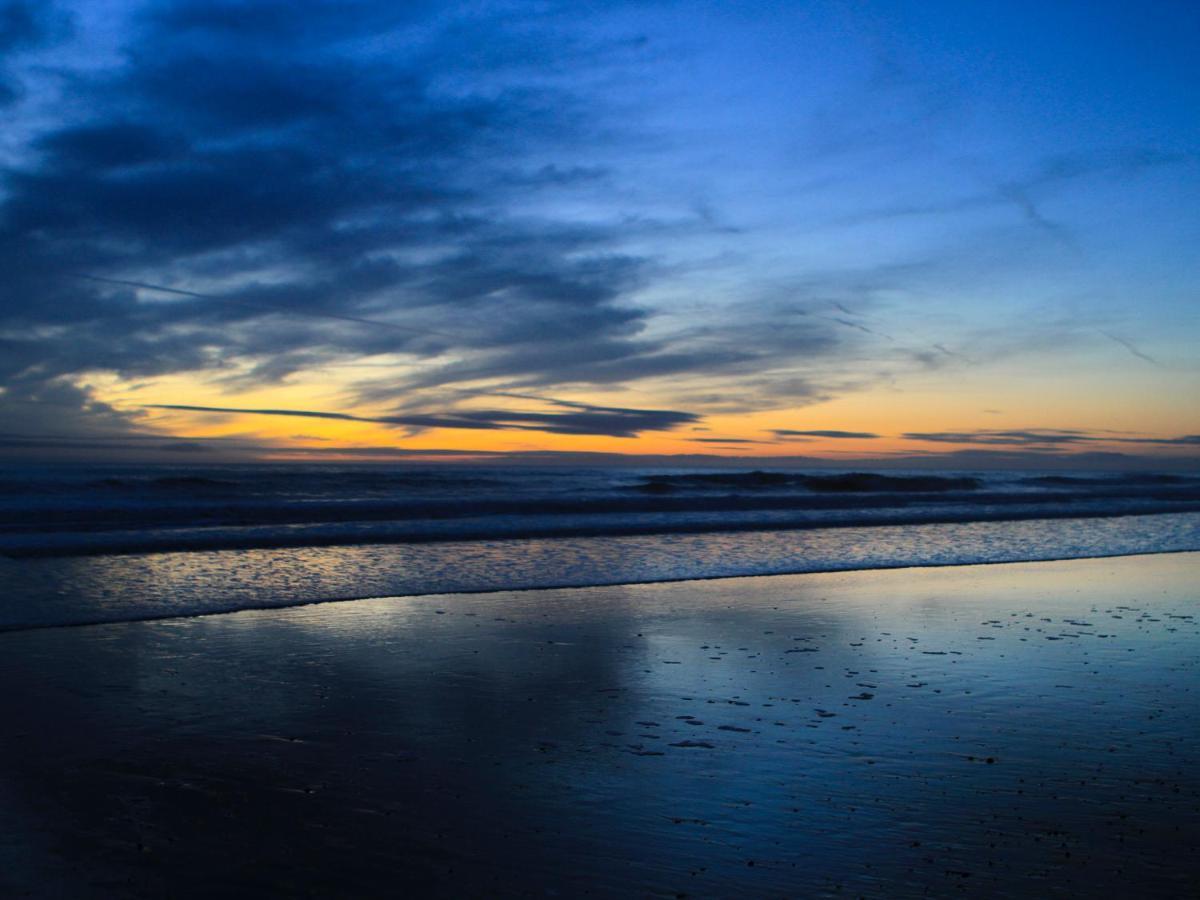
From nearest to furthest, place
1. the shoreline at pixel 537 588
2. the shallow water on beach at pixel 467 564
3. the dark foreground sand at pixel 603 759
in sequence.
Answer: the dark foreground sand at pixel 603 759
the shoreline at pixel 537 588
the shallow water on beach at pixel 467 564

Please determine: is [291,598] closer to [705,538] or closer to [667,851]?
[667,851]

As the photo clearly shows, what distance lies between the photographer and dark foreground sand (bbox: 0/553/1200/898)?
12.9ft

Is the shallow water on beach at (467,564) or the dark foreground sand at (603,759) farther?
the shallow water on beach at (467,564)

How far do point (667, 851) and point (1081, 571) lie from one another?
43.2 ft

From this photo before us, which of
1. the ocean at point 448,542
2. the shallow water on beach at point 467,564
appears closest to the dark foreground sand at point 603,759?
the shallow water on beach at point 467,564

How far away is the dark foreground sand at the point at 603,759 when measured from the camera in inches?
154

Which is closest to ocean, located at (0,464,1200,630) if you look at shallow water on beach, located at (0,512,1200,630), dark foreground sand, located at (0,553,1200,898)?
shallow water on beach, located at (0,512,1200,630)

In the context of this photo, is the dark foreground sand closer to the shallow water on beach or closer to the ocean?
the shallow water on beach

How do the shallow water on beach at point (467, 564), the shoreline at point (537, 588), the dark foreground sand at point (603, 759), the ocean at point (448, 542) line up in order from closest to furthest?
the dark foreground sand at point (603, 759)
the shoreline at point (537, 588)
the shallow water on beach at point (467, 564)
the ocean at point (448, 542)

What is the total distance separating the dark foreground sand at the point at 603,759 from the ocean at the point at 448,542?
9.97 ft

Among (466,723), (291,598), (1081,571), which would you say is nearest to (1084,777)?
(466,723)

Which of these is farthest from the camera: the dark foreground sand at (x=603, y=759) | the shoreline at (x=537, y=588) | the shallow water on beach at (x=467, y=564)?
the shallow water on beach at (x=467, y=564)

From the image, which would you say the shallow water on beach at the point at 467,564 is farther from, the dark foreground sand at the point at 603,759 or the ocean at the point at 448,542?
the dark foreground sand at the point at 603,759

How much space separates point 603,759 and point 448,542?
14730 millimetres
